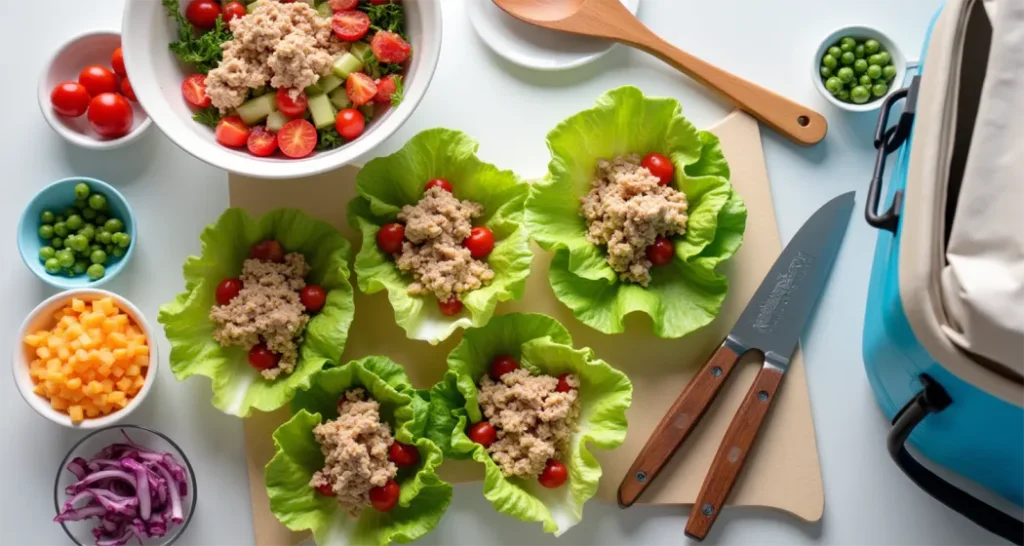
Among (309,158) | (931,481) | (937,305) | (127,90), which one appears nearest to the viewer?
(937,305)

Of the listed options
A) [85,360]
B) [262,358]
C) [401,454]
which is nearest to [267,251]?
[262,358]

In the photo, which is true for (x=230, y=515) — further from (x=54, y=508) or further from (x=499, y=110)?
(x=499, y=110)

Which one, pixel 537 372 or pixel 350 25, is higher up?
pixel 350 25

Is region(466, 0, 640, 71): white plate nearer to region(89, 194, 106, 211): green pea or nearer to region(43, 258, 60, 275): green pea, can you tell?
region(89, 194, 106, 211): green pea

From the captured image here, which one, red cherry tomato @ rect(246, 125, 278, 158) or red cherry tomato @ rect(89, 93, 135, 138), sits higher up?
red cherry tomato @ rect(246, 125, 278, 158)

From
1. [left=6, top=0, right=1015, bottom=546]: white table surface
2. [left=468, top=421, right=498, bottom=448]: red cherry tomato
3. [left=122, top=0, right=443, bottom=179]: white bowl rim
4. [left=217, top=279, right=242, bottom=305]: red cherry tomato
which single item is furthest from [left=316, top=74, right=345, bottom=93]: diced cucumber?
[left=468, top=421, right=498, bottom=448]: red cherry tomato

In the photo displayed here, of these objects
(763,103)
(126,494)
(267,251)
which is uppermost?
(763,103)

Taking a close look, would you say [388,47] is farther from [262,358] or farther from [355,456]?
[355,456]

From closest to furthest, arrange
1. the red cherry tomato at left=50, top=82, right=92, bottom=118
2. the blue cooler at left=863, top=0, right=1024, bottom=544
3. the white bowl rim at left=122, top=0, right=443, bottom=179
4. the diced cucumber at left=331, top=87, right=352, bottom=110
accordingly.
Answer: the blue cooler at left=863, top=0, right=1024, bottom=544, the white bowl rim at left=122, top=0, right=443, bottom=179, the diced cucumber at left=331, top=87, right=352, bottom=110, the red cherry tomato at left=50, top=82, right=92, bottom=118
